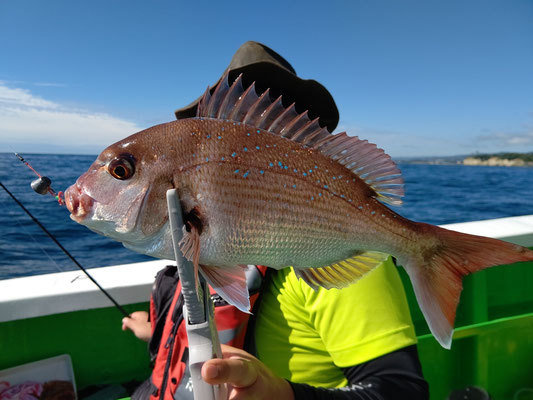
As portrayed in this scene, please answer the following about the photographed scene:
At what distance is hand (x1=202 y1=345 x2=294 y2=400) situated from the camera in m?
0.80

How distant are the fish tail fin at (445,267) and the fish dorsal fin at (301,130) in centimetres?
12

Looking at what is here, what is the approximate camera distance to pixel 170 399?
170 cm

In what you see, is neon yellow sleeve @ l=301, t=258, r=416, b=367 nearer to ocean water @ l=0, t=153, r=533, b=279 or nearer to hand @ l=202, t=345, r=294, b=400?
hand @ l=202, t=345, r=294, b=400

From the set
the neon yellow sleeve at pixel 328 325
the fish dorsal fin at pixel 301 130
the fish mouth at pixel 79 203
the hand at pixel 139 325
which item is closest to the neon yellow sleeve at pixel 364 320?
the neon yellow sleeve at pixel 328 325

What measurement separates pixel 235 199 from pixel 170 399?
143cm

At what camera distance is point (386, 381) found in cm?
133

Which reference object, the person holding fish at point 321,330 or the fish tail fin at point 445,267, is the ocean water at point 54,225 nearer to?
the person holding fish at point 321,330

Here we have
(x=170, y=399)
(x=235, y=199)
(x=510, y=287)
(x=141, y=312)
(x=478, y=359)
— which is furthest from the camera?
(x=510, y=287)

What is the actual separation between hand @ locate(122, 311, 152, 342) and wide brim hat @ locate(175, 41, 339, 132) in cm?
154

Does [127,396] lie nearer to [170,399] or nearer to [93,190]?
[170,399]

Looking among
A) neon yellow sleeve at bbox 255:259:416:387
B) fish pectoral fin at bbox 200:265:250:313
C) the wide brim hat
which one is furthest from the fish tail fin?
the wide brim hat

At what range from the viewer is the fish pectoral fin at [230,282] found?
67cm

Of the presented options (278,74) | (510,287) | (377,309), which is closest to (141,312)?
(377,309)

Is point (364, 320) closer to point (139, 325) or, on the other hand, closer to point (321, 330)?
point (321, 330)
